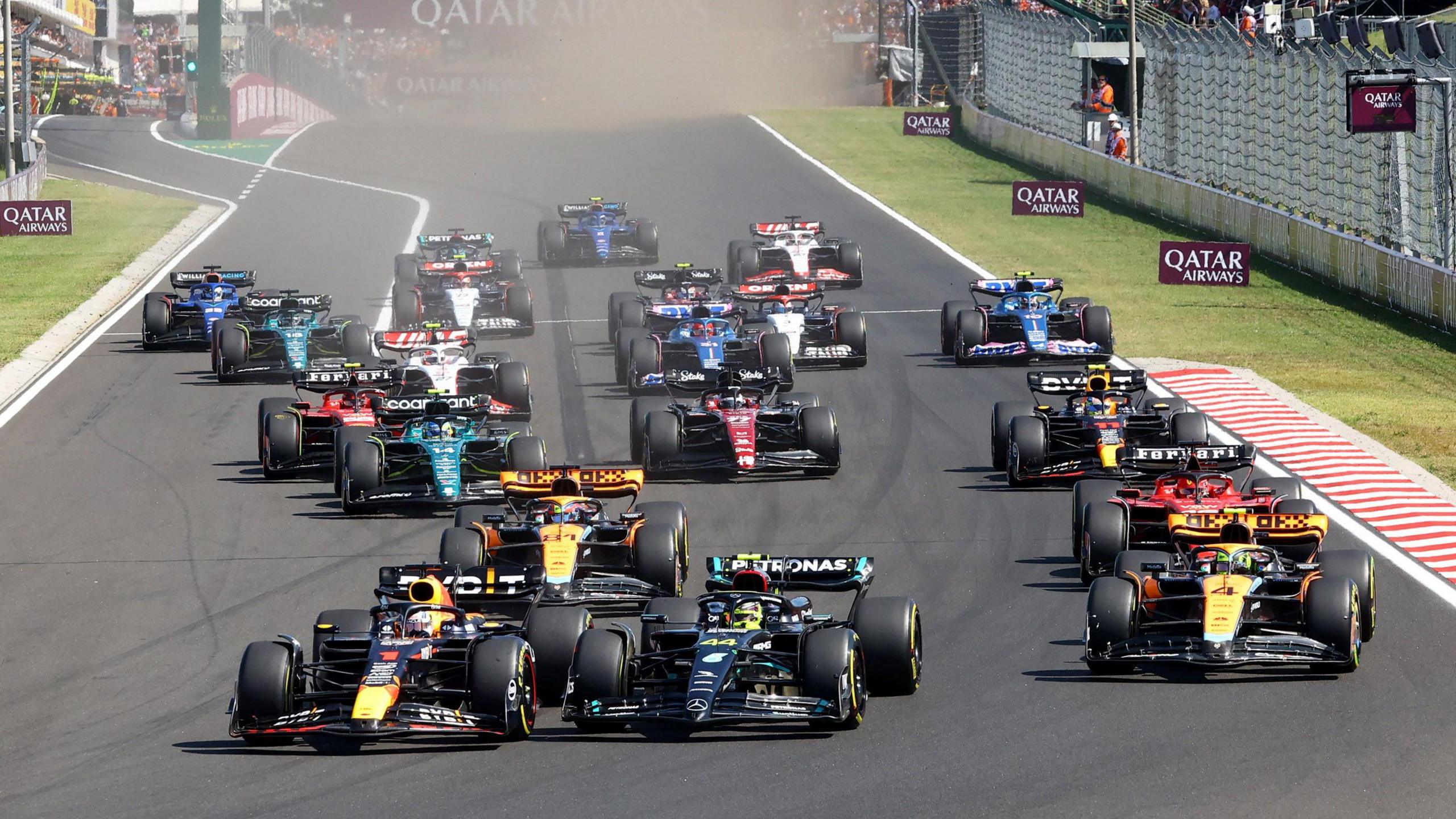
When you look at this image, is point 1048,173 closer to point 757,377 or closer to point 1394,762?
point 757,377

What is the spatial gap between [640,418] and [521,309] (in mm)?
11758

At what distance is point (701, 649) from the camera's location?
52.4 ft

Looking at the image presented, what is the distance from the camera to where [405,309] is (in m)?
37.6

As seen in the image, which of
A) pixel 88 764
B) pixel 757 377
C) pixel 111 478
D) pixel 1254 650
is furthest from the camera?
pixel 757 377

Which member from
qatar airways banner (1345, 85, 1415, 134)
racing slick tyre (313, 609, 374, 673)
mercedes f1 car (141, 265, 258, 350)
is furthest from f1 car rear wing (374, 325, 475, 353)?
qatar airways banner (1345, 85, 1415, 134)

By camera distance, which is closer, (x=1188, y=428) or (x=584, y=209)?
(x=1188, y=428)

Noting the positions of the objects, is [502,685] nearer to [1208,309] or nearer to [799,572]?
[799,572]

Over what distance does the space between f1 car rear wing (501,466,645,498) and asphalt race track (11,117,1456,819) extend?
4.53 ft

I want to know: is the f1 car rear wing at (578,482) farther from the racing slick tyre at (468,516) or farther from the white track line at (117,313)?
the white track line at (117,313)

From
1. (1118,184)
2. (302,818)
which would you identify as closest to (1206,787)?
(302,818)

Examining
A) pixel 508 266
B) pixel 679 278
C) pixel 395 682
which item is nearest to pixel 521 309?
pixel 508 266

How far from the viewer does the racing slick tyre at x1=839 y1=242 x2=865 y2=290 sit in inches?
1708

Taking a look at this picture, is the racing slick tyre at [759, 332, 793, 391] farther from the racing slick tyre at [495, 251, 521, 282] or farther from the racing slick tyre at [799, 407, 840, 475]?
the racing slick tyre at [495, 251, 521, 282]

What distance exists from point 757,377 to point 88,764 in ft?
47.7
